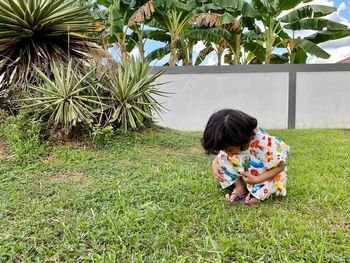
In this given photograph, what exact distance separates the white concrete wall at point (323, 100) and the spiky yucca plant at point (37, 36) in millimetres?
5510

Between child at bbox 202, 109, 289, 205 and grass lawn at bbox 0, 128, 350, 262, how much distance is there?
0.14 m

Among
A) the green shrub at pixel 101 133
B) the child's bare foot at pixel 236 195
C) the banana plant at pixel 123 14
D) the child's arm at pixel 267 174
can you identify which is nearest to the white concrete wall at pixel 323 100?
the banana plant at pixel 123 14

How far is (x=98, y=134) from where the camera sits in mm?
4059

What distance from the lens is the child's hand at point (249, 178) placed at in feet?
8.04

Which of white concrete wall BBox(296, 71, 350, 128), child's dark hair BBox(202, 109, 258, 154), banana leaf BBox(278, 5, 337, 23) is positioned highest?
banana leaf BBox(278, 5, 337, 23)

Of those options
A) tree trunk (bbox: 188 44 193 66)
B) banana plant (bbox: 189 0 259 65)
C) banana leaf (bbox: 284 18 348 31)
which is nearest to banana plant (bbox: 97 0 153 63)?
banana plant (bbox: 189 0 259 65)

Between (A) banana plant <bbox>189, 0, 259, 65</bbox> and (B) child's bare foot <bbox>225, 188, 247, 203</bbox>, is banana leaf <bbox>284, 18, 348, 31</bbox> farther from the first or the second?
(B) child's bare foot <bbox>225, 188, 247, 203</bbox>

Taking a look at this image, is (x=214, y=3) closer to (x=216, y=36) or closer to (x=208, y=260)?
(x=216, y=36)

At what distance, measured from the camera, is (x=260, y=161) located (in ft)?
8.04

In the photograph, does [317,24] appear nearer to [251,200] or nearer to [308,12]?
[308,12]

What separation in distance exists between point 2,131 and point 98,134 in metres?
1.27

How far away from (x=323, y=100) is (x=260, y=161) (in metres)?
6.76

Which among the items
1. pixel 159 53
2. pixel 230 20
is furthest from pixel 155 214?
pixel 159 53

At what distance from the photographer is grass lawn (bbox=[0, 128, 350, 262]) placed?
72.3 inches
